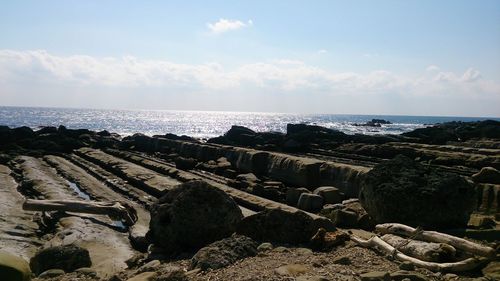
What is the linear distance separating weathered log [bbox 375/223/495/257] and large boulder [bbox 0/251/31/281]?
7121mm

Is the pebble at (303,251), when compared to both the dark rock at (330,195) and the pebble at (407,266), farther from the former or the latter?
the dark rock at (330,195)

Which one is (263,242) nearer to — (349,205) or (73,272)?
(73,272)

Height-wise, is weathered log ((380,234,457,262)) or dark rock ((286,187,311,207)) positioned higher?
weathered log ((380,234,457,262))

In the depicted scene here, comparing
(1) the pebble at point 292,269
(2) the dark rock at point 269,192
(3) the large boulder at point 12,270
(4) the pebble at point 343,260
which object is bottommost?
(2) the dark rock at point 269,192

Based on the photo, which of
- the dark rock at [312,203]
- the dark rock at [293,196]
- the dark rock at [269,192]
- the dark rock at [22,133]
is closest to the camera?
the dark rock at [312,203]

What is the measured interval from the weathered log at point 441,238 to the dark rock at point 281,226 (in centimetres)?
157

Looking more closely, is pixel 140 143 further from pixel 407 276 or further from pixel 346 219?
pixel 407 276

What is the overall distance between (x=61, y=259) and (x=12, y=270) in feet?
8.26

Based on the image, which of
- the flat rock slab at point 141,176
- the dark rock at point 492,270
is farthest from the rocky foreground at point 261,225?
the flat rock slab at point 141,176

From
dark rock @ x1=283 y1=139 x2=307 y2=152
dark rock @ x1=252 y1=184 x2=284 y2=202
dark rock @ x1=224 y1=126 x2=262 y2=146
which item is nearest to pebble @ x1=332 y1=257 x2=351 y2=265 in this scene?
dark rock @ x1=252 y1=184 x2=284 y2=202

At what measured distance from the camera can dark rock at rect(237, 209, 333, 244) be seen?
34.2 feet

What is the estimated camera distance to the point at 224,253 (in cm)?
885

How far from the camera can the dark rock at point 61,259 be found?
10.3m

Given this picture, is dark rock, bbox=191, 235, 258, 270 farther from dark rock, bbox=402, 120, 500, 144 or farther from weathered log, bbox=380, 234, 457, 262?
dark rock, bbox=402, 120, 500, 144
